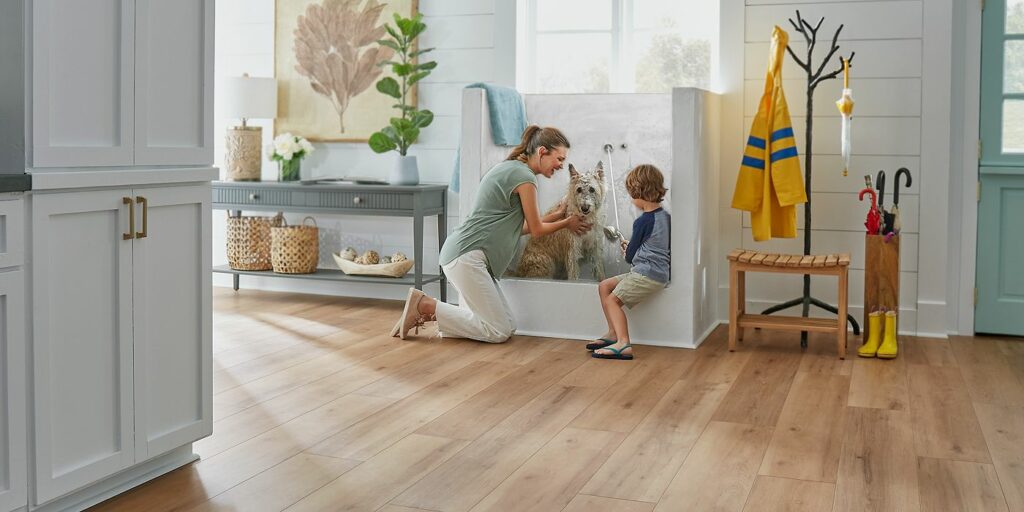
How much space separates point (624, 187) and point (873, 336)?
4.46 feet

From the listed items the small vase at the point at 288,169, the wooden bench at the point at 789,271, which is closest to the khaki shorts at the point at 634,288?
the wooden bench at the point at 789,271

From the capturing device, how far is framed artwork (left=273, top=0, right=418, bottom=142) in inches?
239

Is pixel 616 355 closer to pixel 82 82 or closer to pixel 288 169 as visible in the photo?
pixel 288 169

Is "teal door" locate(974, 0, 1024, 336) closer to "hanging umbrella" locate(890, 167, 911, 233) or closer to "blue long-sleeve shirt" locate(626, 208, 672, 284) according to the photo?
"hanging umbrella" locate(890, 167, 911, 233)

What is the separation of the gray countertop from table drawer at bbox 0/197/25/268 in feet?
0.10

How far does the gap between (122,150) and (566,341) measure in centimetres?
275

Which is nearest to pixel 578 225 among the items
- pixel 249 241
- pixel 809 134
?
pixel 809 134

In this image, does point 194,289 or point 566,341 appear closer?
point 194,289

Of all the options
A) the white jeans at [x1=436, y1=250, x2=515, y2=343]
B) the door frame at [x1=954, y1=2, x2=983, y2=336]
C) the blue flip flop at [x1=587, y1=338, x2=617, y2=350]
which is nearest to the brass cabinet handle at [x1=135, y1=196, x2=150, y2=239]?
the white jeans at [x1=436, y1=250, x2=515, y2=343]

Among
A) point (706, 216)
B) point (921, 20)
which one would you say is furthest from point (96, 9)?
point (921, 20)

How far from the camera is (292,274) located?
19.6ft

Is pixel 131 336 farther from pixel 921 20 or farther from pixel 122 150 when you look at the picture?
pixel 921 20

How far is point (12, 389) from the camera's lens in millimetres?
2264

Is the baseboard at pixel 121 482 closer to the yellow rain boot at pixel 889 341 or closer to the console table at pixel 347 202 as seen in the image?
the console table at pixel 347 202
